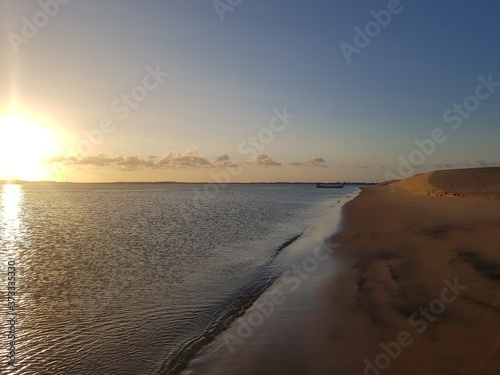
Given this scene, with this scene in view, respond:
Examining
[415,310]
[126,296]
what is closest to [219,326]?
[126,296]

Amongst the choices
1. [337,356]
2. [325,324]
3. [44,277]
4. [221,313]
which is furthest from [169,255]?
[337,356]

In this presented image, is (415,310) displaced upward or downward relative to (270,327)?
downward

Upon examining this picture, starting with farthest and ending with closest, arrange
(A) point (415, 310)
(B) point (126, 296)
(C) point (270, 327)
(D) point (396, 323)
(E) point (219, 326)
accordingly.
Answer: (B) point (126, 296) < (E) point (219, 326) < (C) point (270, 327) < (A) point (415, 310) < (D) point (396, 323)

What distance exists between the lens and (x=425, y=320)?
836 centimetres

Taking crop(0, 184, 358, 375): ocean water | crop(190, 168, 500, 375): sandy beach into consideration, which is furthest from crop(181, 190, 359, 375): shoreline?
crop(0, 184, 358, 375): ocean water

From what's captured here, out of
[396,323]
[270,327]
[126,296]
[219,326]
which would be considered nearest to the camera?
[396,323]

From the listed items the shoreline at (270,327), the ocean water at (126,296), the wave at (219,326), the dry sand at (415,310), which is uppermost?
the ocean water at (126,296)

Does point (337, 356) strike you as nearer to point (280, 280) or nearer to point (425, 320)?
point (425, 320)

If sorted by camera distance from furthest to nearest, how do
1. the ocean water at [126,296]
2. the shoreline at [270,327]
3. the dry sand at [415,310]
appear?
the ocean water at [126,296], the shoreline at [270,327], the dry sand at [415,310]

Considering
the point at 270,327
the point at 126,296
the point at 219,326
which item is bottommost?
the point at 270,327

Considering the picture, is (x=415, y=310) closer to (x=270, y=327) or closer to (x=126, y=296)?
(x=270, y=327)

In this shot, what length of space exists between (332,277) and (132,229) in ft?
70.1

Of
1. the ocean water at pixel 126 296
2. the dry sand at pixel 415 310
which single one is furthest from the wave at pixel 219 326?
the dry sand at pixel 415 310

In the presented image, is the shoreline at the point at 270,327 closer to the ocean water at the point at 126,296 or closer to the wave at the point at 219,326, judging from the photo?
the wave at the point at 219,326
